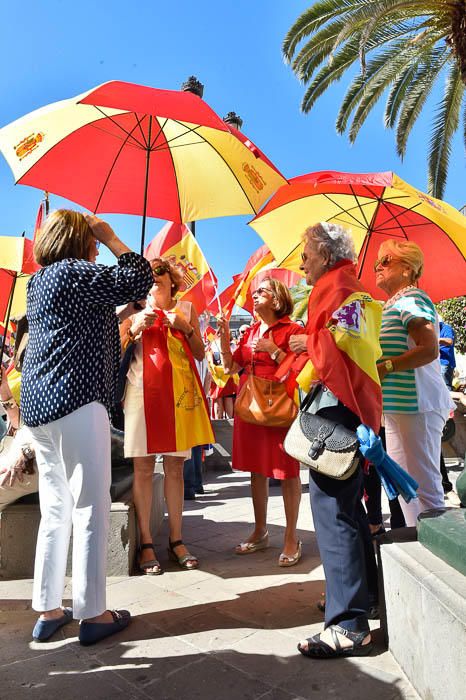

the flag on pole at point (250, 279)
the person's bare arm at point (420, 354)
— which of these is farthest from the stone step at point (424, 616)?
the flag on pole at point (250, 279)

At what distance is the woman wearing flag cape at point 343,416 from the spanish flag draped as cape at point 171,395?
4.14ft

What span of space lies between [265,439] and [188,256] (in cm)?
217

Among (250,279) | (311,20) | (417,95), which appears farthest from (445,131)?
(250,279)

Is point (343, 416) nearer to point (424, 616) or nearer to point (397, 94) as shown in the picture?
point (424, 616)

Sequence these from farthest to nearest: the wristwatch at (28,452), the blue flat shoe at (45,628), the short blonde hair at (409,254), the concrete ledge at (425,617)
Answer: the wristwatch at (28,452) → the short blonde hair at (409,254) → the blue flat shoe at (45,628) → the concrete ledge at (425,617)

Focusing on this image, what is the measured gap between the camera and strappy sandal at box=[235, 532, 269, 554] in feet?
13.4

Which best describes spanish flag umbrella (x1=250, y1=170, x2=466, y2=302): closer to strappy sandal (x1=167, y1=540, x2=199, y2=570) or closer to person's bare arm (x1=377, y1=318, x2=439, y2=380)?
person's bare arm (x1=377, y1=318, x2=439, y2=380)

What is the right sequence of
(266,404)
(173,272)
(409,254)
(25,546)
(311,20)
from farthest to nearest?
(311,20), (173,272), (266,404), (25,546), (409,254)

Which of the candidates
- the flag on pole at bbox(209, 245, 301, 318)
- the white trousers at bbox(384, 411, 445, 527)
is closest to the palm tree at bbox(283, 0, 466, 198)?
the flag on pole at bbox(209, 245, 301, 318)

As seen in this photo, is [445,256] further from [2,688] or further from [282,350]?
[2,688]

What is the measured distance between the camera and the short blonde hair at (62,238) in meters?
2.79

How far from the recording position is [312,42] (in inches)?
427

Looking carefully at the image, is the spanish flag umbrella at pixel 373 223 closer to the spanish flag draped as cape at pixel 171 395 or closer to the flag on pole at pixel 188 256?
the flag on pole at pixel 188 256

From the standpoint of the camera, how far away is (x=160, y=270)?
393cm
